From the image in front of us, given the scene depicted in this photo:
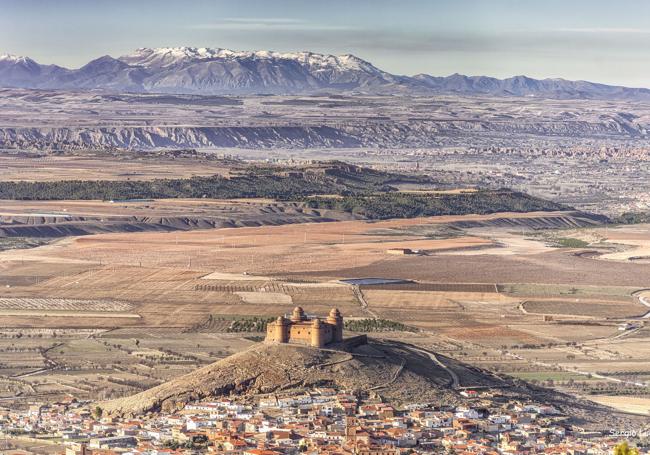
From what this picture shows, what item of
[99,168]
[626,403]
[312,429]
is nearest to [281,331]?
[312,429]

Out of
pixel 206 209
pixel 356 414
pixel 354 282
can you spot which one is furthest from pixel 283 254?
pixel 356 414

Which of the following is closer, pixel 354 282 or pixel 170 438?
pixel 170 438

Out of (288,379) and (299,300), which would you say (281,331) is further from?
(299,300)

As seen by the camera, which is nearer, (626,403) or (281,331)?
(281,331)

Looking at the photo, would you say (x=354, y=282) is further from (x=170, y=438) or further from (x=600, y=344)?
(x=170, y=438)

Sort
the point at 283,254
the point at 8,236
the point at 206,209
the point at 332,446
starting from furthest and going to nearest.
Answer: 1. the point at 206,209
2. the point at 8,236
3. the point at 283,254
4. the point at 332,446

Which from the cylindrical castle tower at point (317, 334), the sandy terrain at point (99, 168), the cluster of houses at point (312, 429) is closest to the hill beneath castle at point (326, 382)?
the cylindrical castle tower at point (317, 334)

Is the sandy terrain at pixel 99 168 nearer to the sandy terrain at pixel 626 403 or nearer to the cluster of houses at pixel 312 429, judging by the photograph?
the sandy terrain at pixel 626 403

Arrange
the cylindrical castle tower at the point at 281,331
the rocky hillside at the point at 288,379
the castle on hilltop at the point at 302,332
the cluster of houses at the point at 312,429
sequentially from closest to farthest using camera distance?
the cluster of houses at the point at 312,429, the rocky hillside at the point at 288,379, the castle on hilltop at the point at 302,332, the cylindrical castle tower at the point at 281,331
